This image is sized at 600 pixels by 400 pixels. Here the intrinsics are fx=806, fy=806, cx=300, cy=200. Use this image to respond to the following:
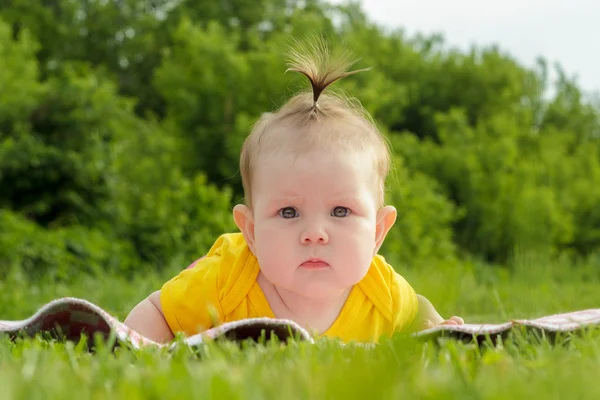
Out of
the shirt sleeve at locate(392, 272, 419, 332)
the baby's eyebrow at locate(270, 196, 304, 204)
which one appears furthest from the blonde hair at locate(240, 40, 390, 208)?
the shirt sleeve at locate(392, 272, 419, 332)

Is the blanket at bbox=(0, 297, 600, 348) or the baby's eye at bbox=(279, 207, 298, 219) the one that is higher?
the baby's eye at bbox=(279, 207, 298, 219)

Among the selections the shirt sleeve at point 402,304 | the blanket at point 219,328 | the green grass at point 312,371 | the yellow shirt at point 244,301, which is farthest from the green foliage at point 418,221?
the green grass at point 312,371

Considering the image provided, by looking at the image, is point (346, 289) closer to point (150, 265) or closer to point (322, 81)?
point (322, 81)

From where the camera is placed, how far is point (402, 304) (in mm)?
2512

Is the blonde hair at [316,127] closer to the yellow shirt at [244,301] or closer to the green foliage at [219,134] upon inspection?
the yellow shirt at [244,301]

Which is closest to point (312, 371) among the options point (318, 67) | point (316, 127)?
point (316, 127)

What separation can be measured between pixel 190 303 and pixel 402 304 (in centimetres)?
65

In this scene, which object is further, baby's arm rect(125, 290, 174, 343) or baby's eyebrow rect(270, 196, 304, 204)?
baby's arm rect(125, 290, 174, 343)

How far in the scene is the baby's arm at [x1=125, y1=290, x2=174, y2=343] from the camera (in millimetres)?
2430

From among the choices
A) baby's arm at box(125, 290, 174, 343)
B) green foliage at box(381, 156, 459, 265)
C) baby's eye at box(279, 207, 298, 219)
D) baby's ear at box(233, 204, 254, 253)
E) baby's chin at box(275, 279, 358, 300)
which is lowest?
green foliage at box(381, 156, 459, 265)

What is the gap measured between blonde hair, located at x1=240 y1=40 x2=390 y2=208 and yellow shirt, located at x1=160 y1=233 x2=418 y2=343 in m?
0.22

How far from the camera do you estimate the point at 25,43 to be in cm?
725

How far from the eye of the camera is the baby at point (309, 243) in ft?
7.41

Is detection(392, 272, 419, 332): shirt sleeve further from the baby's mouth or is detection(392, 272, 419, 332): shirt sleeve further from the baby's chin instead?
the baby's mouth
